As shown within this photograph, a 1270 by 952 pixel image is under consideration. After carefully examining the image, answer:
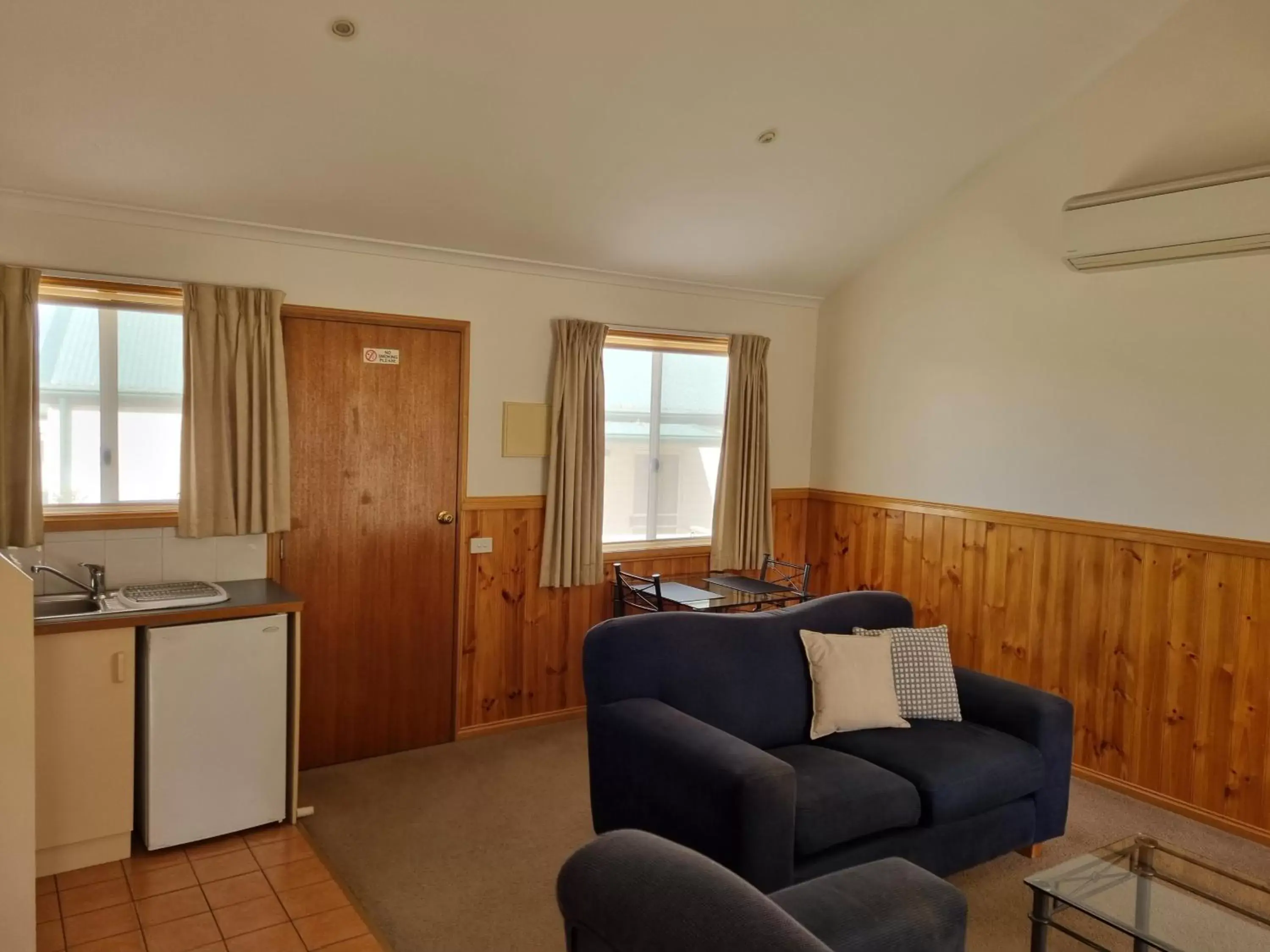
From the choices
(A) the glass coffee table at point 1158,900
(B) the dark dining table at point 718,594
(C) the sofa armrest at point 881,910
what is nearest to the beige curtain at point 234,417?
(B) the dark dining table at point 718,594

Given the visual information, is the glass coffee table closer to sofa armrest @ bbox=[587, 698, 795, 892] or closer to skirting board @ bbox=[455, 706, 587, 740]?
sofa armrest @ bbox=[587, 698, 795, 892]

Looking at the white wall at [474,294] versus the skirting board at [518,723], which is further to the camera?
the skirting board at [518,723]

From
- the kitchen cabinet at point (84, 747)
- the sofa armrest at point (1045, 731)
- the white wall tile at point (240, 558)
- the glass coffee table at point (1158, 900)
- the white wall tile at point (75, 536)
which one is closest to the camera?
the glass coffee table at point (1158, 900)

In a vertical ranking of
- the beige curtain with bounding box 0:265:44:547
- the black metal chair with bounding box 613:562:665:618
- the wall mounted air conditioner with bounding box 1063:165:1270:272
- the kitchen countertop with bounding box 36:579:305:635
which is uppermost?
the wall mounted air conditioner with bounding box 1063:165:1270:272

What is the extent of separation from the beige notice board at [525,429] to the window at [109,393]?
1.44 metres

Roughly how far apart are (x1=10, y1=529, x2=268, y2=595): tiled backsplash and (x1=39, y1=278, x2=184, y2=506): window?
0.54ft

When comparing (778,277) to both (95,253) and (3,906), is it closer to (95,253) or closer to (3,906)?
(95,253)

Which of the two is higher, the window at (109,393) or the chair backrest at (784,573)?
the window at (109,393)

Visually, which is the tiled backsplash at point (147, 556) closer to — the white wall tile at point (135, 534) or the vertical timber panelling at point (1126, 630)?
the white wall tile at point (135, 534)

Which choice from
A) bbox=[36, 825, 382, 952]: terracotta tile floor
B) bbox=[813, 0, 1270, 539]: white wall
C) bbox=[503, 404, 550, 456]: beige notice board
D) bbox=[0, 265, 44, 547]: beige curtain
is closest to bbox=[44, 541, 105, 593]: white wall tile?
bbox=[0, 265, 44, 547]: beige curtain

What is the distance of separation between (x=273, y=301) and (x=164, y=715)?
1.64 m

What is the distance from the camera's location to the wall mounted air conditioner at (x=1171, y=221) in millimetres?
3422

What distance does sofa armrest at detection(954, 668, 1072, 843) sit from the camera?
330 cm

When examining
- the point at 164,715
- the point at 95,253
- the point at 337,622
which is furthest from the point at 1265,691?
the point at 95,253
